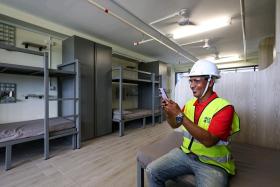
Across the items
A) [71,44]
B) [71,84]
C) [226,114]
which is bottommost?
[226,114]

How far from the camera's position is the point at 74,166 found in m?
2.21

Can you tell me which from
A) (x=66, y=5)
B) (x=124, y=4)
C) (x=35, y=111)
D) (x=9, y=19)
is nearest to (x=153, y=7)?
(x=124, y=4)

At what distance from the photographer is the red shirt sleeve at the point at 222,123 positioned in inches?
37.9

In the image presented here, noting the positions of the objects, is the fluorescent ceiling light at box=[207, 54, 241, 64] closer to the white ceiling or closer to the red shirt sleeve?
the white ceiling

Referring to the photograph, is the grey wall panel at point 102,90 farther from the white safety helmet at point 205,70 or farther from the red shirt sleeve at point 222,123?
the red shirt sleeve at point 222,123

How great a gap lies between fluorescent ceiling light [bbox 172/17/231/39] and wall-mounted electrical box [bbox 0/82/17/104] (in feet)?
12.5

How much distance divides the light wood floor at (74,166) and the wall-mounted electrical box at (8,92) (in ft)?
3.09

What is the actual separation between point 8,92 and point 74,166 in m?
2.02

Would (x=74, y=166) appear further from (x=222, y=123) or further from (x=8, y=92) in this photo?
(x=222, y=123)

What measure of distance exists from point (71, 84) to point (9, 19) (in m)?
1.60

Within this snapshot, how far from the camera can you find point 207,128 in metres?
1.04

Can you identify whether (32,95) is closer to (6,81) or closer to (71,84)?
(6,81)

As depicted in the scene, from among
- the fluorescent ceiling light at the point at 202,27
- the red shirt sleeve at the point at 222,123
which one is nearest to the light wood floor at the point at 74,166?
the red shirt sleeve at the point at 222,123

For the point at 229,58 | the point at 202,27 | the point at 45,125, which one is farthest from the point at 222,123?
the point at 229,58
